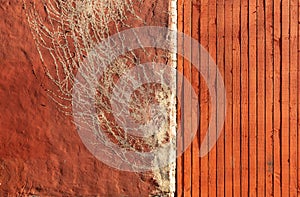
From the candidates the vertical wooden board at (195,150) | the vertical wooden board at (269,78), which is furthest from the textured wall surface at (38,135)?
the vertical wooden board at (269,78)

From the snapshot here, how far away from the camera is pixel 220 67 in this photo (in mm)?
4141

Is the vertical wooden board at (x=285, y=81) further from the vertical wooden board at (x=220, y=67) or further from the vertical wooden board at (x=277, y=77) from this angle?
the vertical wooden board at (x=220, y=67)

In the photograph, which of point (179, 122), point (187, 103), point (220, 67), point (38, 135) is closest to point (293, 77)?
point (220, 67)

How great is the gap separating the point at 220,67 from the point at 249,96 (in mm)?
359

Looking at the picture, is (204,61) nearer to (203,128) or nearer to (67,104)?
(203,128)

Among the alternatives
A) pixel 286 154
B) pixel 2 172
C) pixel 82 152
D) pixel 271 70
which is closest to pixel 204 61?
pixel 271 70

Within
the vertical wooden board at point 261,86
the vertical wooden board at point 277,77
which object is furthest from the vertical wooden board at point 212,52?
the vertical wooden board at point 277,77

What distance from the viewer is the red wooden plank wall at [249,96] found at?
4055 millimetres

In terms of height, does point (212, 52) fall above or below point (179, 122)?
above

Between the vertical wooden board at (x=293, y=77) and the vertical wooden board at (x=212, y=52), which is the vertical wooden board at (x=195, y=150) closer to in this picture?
the vertical wooden board at (x=212, y=52)

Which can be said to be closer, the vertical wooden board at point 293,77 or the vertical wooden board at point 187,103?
the vertical wooden board at point 293,77

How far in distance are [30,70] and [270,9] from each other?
2185 mm

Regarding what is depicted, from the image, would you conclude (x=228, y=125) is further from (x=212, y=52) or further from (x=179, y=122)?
(x=212, y=52)

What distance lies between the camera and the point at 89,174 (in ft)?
13.8
